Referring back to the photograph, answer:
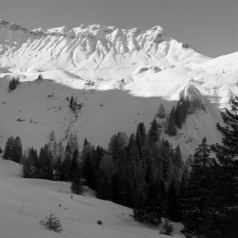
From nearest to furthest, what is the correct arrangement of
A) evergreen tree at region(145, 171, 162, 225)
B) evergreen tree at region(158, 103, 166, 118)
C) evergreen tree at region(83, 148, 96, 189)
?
evergreen tree at region(145, 171, 162, 225) → evergreen tree at region(83, 148, 96, 189) → evergreen tree at region(158, 103, 166, 118)

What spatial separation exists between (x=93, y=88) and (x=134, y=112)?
4153 centimetres

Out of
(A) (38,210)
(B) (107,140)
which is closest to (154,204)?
(A) (38,210)

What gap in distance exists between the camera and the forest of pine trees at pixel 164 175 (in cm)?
1280

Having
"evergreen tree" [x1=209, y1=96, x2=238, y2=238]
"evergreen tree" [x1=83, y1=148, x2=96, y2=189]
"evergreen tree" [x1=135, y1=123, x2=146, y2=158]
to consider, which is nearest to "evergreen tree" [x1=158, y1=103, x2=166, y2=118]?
"evergreen tree" [x1=135, y1=123, x2=146, y2=158]

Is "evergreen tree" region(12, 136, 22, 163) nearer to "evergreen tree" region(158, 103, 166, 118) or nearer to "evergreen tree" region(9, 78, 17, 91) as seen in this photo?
"evergreen tree" region(158, 103, 166, 118)

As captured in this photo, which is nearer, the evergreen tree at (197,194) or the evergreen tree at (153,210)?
the evergreen tree at (197,194)

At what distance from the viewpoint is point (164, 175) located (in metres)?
62.0

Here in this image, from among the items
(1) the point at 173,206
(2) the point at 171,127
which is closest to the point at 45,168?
(1) the point at 173,206

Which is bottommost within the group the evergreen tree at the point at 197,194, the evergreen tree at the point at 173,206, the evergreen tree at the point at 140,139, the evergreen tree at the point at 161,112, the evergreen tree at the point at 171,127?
the evergreen tree at the point at 173,206

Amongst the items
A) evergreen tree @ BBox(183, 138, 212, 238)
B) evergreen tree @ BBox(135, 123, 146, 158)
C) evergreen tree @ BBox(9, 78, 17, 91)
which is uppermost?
evergreen tree @ BBox(9, 78, 17, 91)

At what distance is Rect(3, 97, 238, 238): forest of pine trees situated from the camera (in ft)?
42.0

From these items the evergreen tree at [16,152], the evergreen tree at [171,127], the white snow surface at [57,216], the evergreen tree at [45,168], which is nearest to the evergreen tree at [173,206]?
the white snow surface at [57,216]

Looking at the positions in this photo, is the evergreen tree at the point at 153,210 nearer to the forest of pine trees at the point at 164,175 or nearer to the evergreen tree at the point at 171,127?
the forest of pine trees at the point at 164,175

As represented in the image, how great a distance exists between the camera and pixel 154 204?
29.7 m
